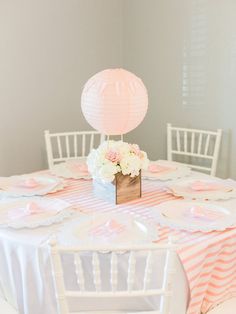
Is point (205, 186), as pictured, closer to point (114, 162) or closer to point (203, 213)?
point (203, 213)

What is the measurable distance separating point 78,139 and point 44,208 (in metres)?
1.59

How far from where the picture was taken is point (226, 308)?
1588mm

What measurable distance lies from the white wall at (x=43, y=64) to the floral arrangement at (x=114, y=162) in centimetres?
124

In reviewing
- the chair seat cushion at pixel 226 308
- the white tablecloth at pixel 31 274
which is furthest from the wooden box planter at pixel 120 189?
the chair seat cushion at pixel 226 308

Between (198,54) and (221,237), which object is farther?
(198,54)

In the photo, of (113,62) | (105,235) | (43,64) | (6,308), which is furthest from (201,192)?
(113,62)

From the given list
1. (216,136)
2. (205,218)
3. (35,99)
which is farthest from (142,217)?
Result: (35,99)

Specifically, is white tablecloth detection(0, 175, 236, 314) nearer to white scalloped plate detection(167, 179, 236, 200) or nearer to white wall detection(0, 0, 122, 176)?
white scalloped plate detection(167, 179, 236, 200)

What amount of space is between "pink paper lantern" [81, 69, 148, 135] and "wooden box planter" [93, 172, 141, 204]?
0.24 m

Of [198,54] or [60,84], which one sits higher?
[198,54]

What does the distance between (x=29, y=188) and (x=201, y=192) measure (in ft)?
2.92

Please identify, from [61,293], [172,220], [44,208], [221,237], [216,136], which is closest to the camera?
[61,293]

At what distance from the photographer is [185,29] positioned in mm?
3082

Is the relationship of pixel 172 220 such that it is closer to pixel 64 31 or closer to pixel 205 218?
pixel 205 218
